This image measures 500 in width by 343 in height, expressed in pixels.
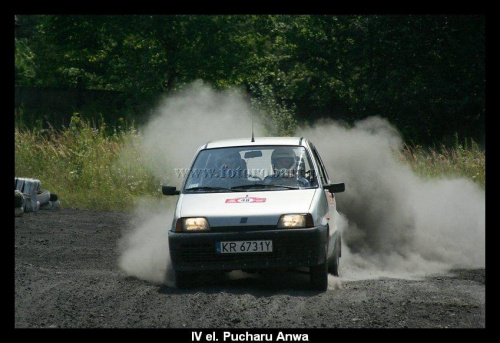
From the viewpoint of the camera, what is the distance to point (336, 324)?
22.4 feet

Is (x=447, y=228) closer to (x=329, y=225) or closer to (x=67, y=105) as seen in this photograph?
(x=329, y=225)

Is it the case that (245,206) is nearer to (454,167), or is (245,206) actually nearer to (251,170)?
(251,170)

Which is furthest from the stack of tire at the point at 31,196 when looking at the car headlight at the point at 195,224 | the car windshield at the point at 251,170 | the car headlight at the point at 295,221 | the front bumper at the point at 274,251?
the car headlight at the point at 295,221

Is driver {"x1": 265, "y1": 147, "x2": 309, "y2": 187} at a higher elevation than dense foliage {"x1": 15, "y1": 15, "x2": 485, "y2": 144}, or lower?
lower

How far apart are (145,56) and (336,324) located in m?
25.9

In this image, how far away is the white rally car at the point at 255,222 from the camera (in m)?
8.31

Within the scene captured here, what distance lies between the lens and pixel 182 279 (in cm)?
868

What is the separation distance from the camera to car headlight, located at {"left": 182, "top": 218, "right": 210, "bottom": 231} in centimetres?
849

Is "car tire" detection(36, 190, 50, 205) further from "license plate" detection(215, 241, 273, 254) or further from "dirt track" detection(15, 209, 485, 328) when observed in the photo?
"license plate" detection(215, 241, 273, 254)

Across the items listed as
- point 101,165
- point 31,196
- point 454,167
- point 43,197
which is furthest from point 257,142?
point 101,165

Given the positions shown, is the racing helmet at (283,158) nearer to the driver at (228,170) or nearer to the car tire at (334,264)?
the driver at (228,170)

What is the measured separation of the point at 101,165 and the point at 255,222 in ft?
42.0

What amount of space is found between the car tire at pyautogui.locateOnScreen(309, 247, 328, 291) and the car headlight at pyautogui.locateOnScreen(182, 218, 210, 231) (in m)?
1.27

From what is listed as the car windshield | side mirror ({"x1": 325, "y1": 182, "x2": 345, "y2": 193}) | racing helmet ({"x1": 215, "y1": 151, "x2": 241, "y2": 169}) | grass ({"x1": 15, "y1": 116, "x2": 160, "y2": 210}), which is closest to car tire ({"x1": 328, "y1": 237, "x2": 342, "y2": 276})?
side mirror ({"x1": 325, "y1": 182, "x2": 345, "y2": 193})
